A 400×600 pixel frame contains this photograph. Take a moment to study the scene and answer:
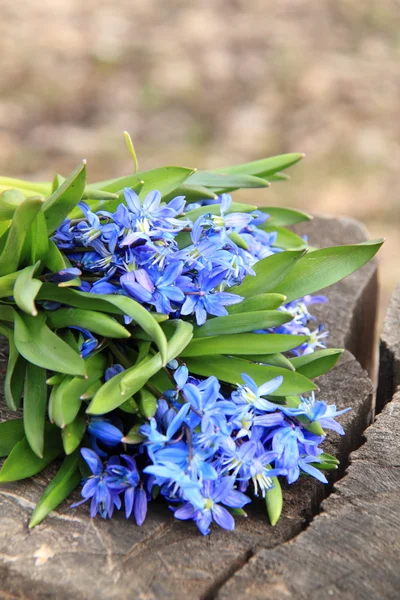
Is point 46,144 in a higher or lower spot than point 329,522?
lower

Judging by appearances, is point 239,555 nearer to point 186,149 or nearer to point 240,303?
point 240,303

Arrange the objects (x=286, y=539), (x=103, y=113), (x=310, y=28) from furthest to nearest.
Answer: (x=310, y=28)
(x=103, y=113)
(x=286, y=539)

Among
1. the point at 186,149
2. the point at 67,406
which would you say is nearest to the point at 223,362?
the point at 67,406

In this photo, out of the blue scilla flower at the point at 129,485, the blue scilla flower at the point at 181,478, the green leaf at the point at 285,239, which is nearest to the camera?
the blue scilla flower at the point at 181,478

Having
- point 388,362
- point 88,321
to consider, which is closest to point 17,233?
point 88,321

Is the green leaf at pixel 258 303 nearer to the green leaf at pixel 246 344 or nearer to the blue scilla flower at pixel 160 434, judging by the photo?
the green leaf at pixel 246 344

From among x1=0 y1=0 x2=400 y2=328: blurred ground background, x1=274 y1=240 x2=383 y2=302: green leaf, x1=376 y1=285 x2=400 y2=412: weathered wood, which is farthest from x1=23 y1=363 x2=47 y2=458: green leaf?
x1=0 y1=0 x2=400 y2=328: blurred ground background

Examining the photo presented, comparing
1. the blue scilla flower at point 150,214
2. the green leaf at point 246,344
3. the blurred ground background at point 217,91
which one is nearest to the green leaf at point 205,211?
the blue scilla flower at point 150,214
